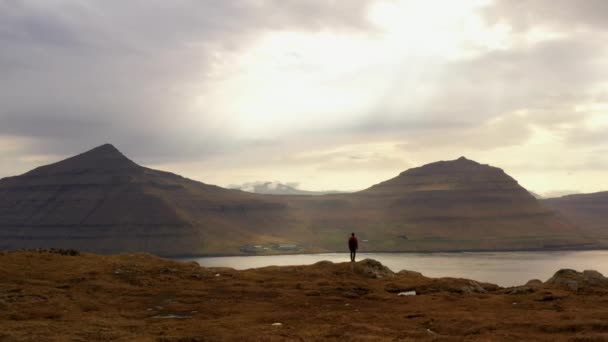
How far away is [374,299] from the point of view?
1339 inches

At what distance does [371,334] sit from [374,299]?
1081 centimetres

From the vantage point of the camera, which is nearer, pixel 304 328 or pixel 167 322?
pixel 304 328

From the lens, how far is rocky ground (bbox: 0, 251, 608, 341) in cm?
2364

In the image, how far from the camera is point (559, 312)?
1111 inches

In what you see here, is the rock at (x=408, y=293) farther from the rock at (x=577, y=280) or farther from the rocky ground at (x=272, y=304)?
the rock at (x=577, y=280)

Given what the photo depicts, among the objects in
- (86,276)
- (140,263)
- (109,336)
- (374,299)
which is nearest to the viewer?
(109,336)

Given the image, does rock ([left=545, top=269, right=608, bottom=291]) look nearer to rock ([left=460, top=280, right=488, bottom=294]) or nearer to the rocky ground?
the rocky ground

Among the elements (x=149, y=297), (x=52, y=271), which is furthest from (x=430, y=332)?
(x=52, y=271)

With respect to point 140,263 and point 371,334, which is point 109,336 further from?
point 140,263

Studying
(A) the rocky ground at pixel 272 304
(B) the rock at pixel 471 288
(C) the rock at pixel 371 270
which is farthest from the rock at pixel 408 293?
(C) the rock at pixel 371 270

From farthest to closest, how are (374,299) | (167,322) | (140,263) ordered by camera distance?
(140,263) < (374,299) < (167,322)

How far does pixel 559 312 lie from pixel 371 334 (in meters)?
10.9

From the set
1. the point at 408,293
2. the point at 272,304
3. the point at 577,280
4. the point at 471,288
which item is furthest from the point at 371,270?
the point at 577,280

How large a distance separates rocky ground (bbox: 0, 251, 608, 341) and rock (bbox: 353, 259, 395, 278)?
9 cm
